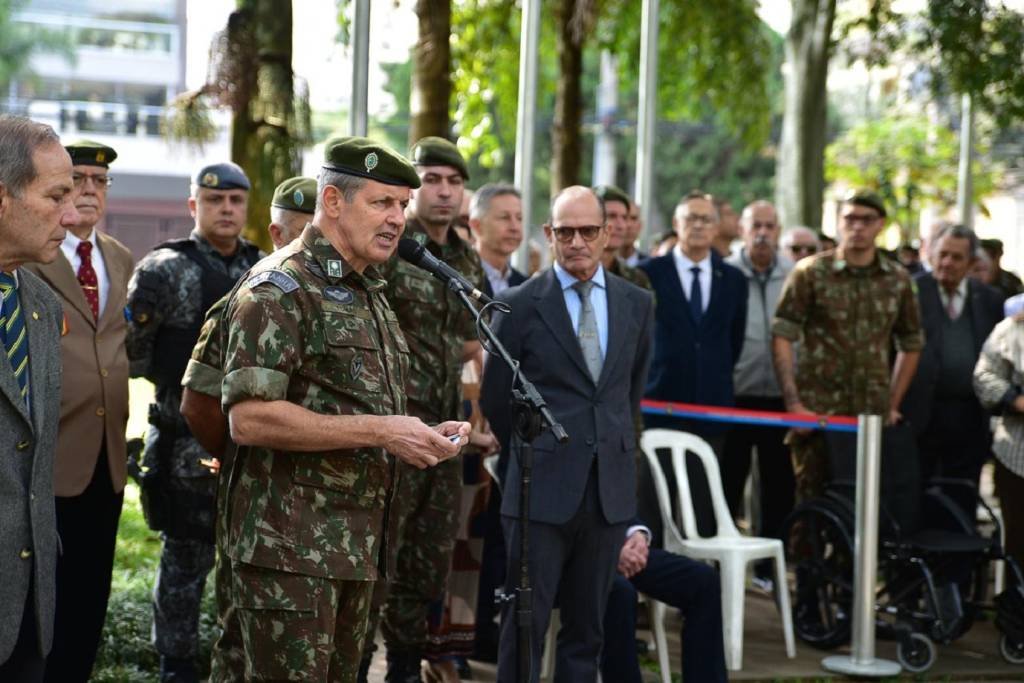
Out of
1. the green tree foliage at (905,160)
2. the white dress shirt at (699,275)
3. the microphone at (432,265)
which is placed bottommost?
the microphone at (432,265)

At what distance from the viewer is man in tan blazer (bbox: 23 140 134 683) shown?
17.6 feet

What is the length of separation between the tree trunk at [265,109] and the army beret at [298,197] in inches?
167

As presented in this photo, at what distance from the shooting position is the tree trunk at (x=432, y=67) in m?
11.7

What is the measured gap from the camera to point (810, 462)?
9.04 m

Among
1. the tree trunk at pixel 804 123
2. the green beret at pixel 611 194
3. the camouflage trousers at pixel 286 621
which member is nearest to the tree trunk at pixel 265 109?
the green beret at pixel 611 194

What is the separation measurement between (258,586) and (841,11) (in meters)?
16.0

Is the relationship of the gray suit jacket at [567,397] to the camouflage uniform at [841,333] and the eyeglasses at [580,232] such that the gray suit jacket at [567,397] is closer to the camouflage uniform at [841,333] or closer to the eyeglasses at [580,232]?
the eyeglasses at [580,232]

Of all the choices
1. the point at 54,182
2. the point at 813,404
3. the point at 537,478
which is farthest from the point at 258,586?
the point at 813,404

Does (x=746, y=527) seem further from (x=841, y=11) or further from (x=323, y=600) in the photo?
(x=841, y=11)

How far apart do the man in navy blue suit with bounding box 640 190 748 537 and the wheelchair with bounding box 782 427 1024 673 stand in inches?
33.6

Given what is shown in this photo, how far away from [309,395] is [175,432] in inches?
89.6

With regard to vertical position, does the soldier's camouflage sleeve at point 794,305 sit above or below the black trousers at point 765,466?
above

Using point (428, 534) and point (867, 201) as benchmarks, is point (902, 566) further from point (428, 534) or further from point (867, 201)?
point (428, 534)

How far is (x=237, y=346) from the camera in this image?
4.18 metres
